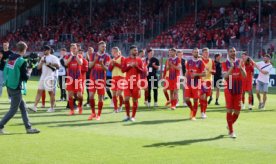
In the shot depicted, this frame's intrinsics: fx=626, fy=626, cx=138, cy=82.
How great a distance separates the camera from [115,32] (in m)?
50.3

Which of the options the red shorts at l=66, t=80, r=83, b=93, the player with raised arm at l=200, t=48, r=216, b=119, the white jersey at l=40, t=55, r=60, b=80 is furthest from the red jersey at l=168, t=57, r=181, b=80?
the white jersey at l=40, t=55, r=60, b=80

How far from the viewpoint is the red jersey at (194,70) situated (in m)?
18.8

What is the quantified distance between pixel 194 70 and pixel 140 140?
5618 mm

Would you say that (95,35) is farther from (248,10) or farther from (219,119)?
(219,119)

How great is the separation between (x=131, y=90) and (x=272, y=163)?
732 centimetres

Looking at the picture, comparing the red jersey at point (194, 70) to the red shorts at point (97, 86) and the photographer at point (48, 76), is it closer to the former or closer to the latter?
the red shorts at point (97, 86)

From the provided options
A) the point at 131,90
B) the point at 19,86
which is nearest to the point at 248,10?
the point at 131,90

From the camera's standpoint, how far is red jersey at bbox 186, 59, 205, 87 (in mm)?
18844

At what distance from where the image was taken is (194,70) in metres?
18.9

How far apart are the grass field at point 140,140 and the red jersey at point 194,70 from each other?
1129mm

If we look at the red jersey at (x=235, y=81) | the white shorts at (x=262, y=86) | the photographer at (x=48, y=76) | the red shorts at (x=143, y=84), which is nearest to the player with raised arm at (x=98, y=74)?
the photographer at (x=48, y=76)

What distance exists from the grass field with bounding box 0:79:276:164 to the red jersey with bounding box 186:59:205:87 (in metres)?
1.13

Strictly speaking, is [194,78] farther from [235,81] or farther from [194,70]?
[235,81]

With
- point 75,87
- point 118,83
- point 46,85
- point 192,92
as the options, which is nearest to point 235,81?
point 192,92
